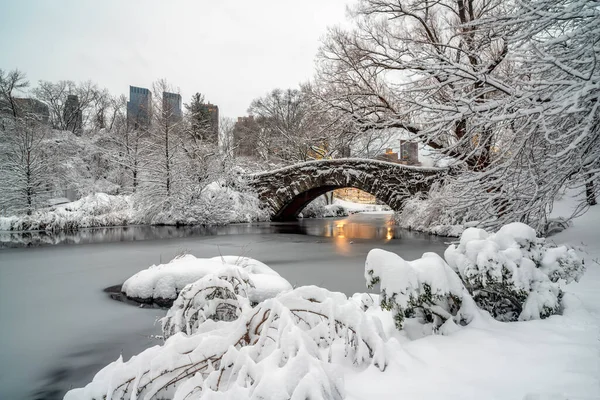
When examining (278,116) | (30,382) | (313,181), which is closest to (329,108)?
(313,181)

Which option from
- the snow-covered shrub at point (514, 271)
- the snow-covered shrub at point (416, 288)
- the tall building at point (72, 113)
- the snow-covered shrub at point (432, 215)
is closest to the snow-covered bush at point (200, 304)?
the snow-covered shrub at point (416, 288)

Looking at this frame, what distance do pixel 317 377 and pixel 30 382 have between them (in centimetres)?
261

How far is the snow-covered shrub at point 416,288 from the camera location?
230 centimetres

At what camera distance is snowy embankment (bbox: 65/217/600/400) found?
1.54 m

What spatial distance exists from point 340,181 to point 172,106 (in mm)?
9287

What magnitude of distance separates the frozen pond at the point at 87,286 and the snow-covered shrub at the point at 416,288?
7.68ft

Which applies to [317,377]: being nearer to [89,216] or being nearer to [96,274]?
[96,274]

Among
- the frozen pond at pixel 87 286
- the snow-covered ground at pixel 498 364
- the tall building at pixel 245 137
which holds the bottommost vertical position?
the frozen pond at pixel 87 286

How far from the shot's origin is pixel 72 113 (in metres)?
30.3

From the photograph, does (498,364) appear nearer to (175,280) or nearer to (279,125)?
(175,280)

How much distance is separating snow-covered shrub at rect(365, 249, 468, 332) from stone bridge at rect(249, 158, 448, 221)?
418 inches

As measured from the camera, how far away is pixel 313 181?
56.7 ft

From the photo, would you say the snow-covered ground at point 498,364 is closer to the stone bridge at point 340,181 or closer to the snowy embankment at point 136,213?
the stone bridge at point 340,181

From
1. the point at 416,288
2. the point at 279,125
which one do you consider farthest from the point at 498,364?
the point at 279,125
